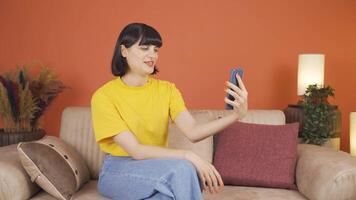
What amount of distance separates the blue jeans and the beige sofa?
1.06 ft

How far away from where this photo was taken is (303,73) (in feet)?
9.29

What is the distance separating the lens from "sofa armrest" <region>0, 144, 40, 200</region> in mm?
1810

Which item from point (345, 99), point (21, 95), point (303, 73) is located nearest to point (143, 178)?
point (21, 95)

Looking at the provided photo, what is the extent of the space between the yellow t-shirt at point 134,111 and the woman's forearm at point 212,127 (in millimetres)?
166

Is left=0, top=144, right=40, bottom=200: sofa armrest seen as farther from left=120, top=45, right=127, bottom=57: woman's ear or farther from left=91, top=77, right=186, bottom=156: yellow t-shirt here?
left=120, top=45, right=127, bottom=57: woman's ear

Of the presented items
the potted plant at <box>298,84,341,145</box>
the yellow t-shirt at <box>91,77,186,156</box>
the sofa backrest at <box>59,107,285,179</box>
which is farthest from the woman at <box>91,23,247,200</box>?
the potted plant at <box>298,84,341,145</box>

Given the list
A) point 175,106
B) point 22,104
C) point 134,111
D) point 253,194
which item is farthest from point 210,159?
point 22,104

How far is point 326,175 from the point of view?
191cm

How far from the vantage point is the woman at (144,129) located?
62.1 inches

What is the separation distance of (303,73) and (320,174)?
1.03 metres

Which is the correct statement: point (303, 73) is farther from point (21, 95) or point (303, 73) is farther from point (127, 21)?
point (21, 95)

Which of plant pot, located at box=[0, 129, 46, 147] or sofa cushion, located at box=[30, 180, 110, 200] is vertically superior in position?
plant pot, located at box=[0, 129, 46, 147]

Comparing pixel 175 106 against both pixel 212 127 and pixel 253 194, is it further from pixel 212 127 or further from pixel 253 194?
pixel 253 194

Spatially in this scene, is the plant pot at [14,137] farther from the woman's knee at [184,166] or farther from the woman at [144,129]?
the woman's knee at [184,166]
